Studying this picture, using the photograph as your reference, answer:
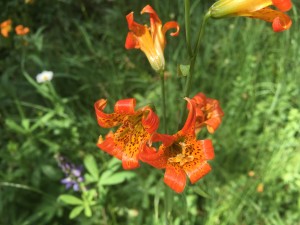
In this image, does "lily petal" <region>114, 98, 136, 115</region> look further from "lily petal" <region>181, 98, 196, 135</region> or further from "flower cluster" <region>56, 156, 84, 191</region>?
"flower cluster" <region>56, 156, 84, 191</region>

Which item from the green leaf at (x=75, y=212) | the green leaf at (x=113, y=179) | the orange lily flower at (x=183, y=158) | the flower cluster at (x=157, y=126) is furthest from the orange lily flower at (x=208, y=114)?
the green leaf at (x=75, y=212)

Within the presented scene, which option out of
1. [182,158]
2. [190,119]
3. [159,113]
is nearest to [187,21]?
[190,119]

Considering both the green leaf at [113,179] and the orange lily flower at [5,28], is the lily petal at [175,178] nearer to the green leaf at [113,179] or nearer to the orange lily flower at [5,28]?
the green leaf at [113,179]

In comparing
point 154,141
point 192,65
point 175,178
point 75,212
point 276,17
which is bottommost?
point 75,212

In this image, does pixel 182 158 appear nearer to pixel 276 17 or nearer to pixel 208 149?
pixel 208 149

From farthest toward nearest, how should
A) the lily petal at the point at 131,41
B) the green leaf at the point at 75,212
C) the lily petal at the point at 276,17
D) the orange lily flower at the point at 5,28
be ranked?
the orange lily flower at the point at 5,28 → the green leaf at the point at 75,212 → the lily petal at the point at 131,41 → the lily petal at the point at 276,17

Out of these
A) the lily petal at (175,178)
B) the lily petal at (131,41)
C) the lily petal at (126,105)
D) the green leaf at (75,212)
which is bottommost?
the green leaf at (75,212)

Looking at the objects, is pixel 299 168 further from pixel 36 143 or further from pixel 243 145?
pixel 36 143
